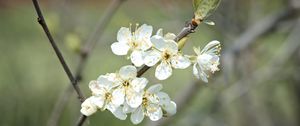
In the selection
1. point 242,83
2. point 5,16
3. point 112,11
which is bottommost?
point 242,83

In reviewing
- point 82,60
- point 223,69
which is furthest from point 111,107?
point 223,69

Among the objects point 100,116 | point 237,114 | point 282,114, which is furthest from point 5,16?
point 282,114

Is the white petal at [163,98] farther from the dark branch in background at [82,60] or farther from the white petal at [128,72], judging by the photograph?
the dark branch in background at [82,60]

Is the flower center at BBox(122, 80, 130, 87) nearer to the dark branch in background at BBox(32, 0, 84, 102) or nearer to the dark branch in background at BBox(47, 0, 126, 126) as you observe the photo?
the dark branch in background at BBox(32, 0, 84, 102)

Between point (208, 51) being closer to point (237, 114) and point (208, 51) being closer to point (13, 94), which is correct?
point (13, 94)

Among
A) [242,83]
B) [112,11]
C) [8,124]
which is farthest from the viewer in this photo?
[242,83]

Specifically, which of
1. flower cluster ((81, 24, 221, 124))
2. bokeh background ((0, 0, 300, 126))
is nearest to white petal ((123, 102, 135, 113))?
flower cluster ((81, 24, 221, 124))
